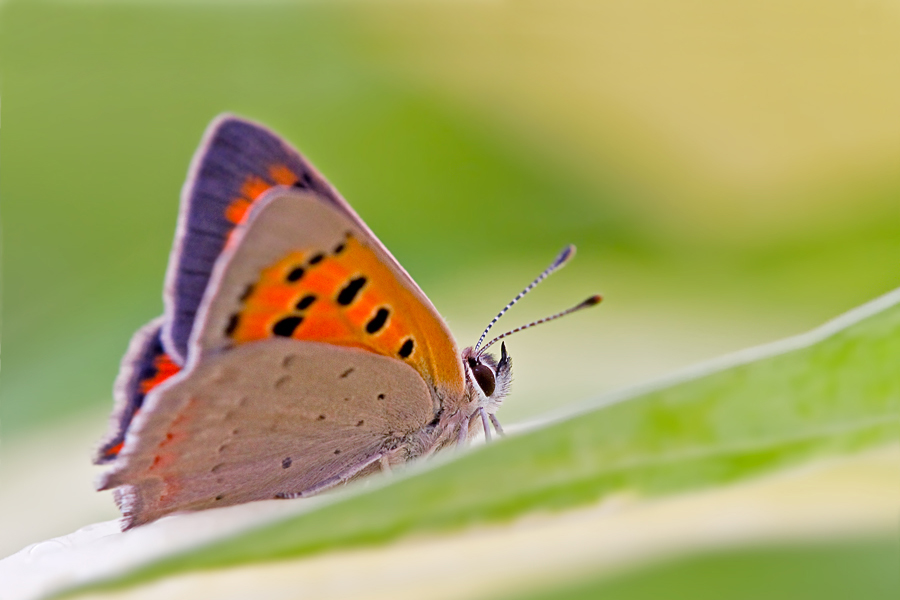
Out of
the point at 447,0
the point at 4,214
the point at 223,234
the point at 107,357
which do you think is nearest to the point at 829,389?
the point at 223,234

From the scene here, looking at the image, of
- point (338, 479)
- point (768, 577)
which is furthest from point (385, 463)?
point (768, 577)

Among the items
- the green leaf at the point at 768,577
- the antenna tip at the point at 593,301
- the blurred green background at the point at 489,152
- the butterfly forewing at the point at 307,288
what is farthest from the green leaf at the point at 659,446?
the blurred green background at the point at 489,152

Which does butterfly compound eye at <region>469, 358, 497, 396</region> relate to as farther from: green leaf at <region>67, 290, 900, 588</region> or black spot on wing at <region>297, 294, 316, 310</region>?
green leaf at <region>67, 290, 900, 588</region>

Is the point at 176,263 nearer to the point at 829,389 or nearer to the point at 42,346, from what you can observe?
the point at 829,389

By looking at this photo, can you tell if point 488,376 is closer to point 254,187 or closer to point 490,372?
point 490,372

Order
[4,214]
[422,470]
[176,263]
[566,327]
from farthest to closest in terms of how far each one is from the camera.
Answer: [4,214] → [566,327] → [176,263] → [422,470]

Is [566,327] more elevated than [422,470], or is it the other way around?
[566,327]

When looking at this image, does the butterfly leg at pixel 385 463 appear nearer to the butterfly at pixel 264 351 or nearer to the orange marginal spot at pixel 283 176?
the butterfly at pixel 264 351
